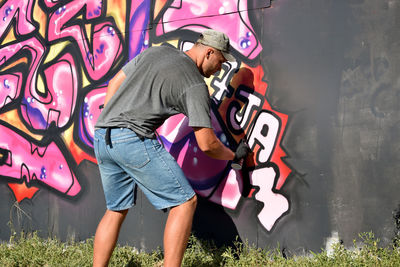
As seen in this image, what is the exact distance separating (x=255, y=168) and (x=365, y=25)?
1.40 meters

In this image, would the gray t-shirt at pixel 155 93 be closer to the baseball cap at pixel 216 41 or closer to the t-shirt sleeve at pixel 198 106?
the t-shirt sleeve at pixel 198 106

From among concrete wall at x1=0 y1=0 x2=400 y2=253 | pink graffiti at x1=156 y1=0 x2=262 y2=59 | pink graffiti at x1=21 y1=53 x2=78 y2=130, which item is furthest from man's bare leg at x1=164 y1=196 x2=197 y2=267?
pink graffiti at x1=21 y1=53 x2=78 y2=130

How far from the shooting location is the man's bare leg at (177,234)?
2688 millimetres

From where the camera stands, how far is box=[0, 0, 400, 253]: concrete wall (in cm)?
317

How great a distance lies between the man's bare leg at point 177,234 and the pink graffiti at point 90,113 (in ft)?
6.76

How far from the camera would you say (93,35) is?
4.59 meters

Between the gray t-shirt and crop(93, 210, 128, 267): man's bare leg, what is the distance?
660 mm

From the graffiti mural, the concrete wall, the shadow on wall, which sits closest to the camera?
the concrete wall

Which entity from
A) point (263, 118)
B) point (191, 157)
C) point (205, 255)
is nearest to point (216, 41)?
point (263, 118)

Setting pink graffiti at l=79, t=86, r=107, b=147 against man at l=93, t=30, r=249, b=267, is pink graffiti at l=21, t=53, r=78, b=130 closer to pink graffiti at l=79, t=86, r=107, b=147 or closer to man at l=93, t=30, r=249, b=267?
pink graffiti at l=79, t=86, r=107, b=147

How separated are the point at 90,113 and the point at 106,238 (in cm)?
188

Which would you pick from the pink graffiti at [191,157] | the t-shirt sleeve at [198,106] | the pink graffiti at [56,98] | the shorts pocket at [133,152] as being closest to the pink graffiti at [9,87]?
the pink graffiti at [56,98]

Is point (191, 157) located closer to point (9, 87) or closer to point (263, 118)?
point (263, 118)

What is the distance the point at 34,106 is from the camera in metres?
5.05
